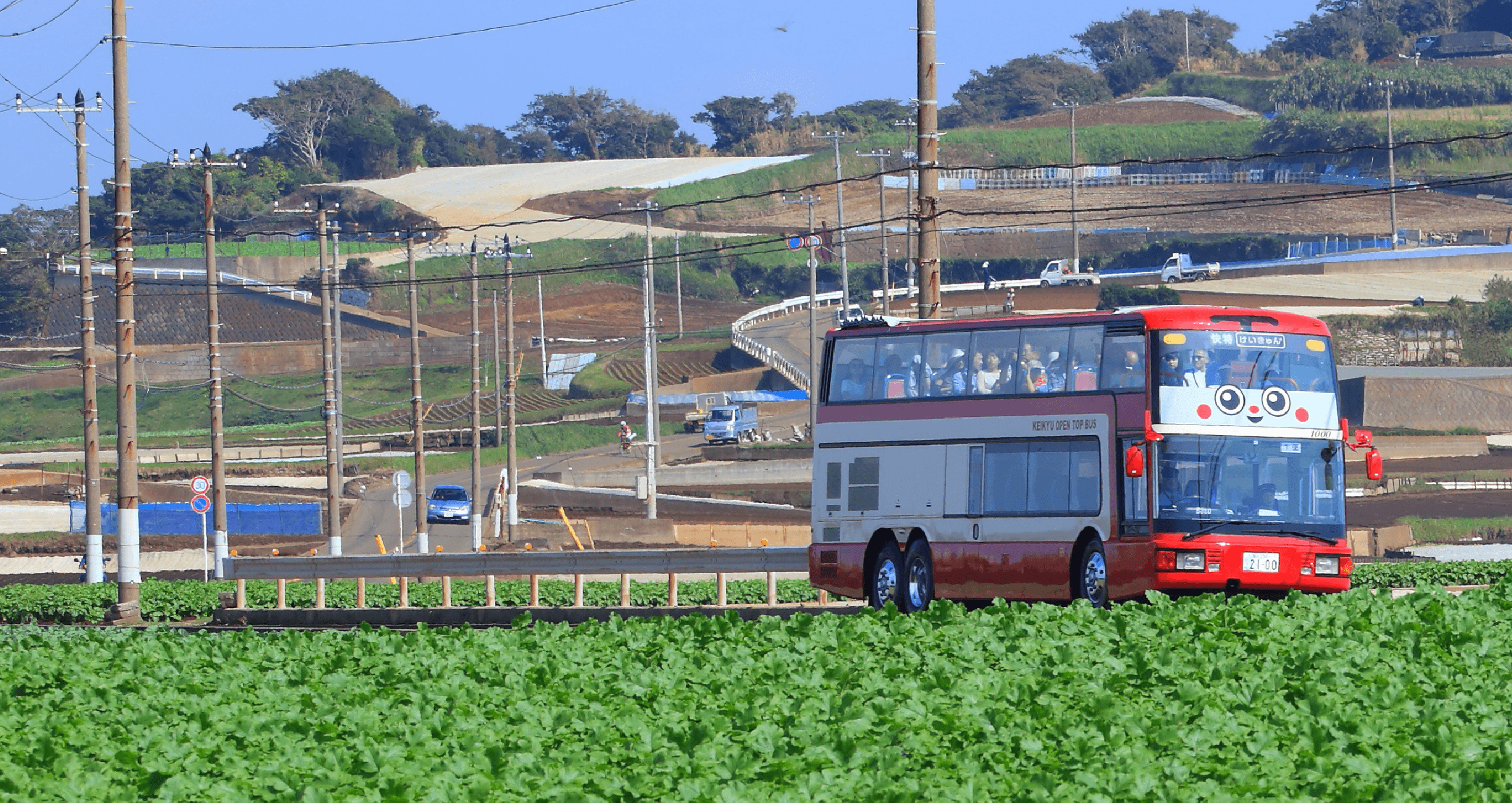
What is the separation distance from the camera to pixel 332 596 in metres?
A: 38.0

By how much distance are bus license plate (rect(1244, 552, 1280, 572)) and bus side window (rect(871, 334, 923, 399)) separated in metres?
5.22

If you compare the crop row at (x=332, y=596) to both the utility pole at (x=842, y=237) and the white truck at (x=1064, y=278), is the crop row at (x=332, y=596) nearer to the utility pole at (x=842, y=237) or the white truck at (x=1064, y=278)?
the utility pole at (x=842, y=237)

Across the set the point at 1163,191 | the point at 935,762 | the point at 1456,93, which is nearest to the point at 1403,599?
the point at 935,762

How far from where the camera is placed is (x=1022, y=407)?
2291 cm

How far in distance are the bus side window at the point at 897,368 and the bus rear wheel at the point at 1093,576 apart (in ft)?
11.4

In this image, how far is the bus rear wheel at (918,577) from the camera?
945 inches

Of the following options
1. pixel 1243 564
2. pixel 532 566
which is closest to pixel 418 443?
pixel 532 566

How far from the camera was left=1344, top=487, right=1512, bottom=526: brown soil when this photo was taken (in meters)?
59.3

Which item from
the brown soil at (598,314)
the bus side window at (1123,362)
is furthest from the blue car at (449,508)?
the brown soil at (598,314)

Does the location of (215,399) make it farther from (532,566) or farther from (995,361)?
(995,361)

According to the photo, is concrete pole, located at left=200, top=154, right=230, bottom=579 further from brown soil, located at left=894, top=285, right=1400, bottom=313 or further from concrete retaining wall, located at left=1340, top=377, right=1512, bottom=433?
brown soil, located at left=894, top=285, right=1400, bottom=313

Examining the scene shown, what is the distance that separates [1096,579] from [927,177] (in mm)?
8339

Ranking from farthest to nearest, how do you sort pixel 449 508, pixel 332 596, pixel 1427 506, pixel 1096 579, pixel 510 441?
pixel 449 508, pixel 1427 506, pixel 510 441, pixel 332 596, pixel 1096 579

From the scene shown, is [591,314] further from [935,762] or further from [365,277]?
[935,762]
